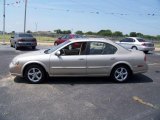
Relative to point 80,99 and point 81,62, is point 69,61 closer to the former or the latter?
point 81,62

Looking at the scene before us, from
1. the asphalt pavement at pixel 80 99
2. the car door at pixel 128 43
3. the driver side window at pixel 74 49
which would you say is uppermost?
the driver side window at pixel 74 49

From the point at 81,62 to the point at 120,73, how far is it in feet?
4.34

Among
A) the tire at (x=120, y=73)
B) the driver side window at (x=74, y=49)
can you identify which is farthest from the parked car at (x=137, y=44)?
the driver side window at (x=74, y=49)

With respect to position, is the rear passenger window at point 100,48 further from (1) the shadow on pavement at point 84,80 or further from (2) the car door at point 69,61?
(1) the shadow on pavement at point 84,80

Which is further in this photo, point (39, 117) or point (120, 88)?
point (120, 88)

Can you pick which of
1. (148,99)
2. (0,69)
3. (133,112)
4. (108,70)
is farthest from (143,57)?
(0,69)

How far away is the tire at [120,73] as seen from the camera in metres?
9.73

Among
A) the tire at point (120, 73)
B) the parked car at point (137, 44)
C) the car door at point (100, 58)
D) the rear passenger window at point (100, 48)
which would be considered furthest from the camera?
the parked car at point (137, 44)

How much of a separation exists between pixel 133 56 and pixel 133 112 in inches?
140

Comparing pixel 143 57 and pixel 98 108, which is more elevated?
pixel 143 57

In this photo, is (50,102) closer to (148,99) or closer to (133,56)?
(148,99)

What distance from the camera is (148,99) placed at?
25.2 ft

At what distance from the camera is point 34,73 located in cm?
945

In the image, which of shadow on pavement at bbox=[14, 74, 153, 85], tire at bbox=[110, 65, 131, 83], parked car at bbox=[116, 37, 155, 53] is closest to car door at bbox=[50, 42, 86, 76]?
shadow on pavement at bbox=[14, 74, 153, 85]
